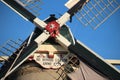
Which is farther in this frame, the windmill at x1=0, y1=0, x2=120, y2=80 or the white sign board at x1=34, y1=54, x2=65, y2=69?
the white sign board at x1=34, y1=54, x2=65, y2=69

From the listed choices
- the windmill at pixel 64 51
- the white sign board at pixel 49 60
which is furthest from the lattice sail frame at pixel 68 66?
the white sign board at pixel 49 60

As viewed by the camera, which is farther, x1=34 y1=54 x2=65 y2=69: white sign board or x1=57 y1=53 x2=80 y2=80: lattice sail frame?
x1=34 y1=54 x2=65 y2=69: white sign board

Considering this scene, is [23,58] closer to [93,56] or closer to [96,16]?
[93,56]

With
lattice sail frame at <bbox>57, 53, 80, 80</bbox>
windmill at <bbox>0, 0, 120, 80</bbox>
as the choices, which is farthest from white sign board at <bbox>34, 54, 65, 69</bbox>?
lattice sail frame at <bbox>57, 53, 80, 80</bbox>

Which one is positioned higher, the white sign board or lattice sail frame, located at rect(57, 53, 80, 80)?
the white sign board

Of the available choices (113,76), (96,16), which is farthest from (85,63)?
(96,16)

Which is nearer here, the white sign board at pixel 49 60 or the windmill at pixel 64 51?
the windmill at pixel 64 51

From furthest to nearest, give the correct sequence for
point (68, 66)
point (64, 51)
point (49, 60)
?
point (64, 51) < point (49, 60) < point (68, 66)

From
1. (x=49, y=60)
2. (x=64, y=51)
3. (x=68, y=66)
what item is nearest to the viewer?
(x=68, y=66)

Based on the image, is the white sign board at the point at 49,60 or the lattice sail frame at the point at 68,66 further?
the white sign board at the point at 49,60

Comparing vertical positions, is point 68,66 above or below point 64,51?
below

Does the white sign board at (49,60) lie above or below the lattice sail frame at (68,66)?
above

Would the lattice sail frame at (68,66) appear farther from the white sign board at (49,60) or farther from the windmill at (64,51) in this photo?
the white sign board at (49,60)

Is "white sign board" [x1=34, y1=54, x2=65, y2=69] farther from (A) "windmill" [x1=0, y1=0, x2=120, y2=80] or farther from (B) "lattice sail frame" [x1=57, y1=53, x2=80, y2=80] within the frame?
(B) "lattice sail frame" [x1=57, y1=53, x2=80, y2=80]
